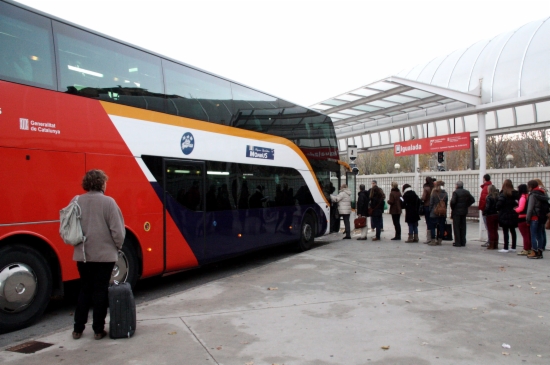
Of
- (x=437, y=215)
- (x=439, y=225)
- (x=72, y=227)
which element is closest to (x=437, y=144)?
(x=439, y=225)

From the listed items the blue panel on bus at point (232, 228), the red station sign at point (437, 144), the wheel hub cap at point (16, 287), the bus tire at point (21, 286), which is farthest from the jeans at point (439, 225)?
the wheel hub cap at point (16, 287)

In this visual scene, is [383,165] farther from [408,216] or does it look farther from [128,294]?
[128,294]

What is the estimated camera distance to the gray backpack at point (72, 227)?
454 cm

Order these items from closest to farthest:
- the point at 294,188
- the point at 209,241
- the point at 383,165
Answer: the point at 209,241 < the point at 294,188 < the point at 383,165

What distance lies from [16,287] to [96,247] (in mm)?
1425

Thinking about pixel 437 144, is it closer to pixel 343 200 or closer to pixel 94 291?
pixel 343 200

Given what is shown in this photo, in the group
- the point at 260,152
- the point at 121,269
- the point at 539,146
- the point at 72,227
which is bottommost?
the point at 121,269

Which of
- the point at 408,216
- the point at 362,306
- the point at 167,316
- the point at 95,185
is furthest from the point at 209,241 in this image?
the point at 408,216

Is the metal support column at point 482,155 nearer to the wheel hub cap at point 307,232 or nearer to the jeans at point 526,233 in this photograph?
the jeans at point 526,233

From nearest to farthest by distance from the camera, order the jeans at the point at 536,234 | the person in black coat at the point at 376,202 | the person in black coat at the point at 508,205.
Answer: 1. the jeans at the point at 536,234
2. the person in black coat at the point at 508,205
3. the person in black coat at the point at 376,202

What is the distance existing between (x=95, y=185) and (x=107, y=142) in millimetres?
1918

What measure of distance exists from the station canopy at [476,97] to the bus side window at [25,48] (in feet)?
33.3

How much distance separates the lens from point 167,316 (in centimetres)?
564

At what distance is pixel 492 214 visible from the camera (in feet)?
37.1
